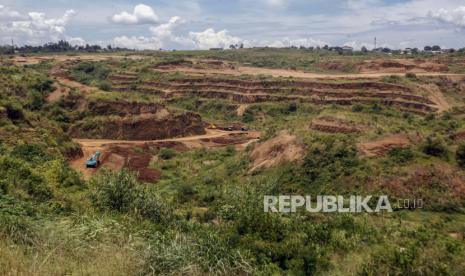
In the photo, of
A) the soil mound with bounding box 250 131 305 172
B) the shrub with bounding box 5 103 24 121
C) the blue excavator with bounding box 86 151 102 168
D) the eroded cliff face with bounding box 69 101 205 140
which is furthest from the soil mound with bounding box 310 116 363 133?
the eroded cliff face with bounding box 69 101 205 140

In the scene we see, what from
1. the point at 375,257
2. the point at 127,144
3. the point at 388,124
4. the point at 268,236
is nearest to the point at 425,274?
the point at 375,257

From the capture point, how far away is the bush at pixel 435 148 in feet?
95.6

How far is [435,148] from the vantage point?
1150 inches

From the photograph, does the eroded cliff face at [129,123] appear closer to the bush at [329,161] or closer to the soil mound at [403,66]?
the bush at [329,161]

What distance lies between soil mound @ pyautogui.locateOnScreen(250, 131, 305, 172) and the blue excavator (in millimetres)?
14613

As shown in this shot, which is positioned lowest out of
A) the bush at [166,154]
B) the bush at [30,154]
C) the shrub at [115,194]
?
the bush at [166,154]

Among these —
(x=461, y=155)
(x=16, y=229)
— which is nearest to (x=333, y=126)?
(x=461, y=155)

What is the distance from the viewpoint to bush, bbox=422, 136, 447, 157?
29125mm

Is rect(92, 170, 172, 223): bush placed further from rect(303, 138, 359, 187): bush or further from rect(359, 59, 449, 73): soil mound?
rect(359, 59, 449, 73): soil mound

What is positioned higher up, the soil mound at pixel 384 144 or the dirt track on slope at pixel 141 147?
the soil mound at pixel 384 144

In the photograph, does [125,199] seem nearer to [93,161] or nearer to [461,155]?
[461,155]

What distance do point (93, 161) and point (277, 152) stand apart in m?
17.5

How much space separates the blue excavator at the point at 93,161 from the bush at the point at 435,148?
92.2ft

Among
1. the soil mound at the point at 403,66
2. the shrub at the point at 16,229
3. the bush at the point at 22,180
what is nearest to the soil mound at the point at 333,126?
the bush at the point at 22,180
